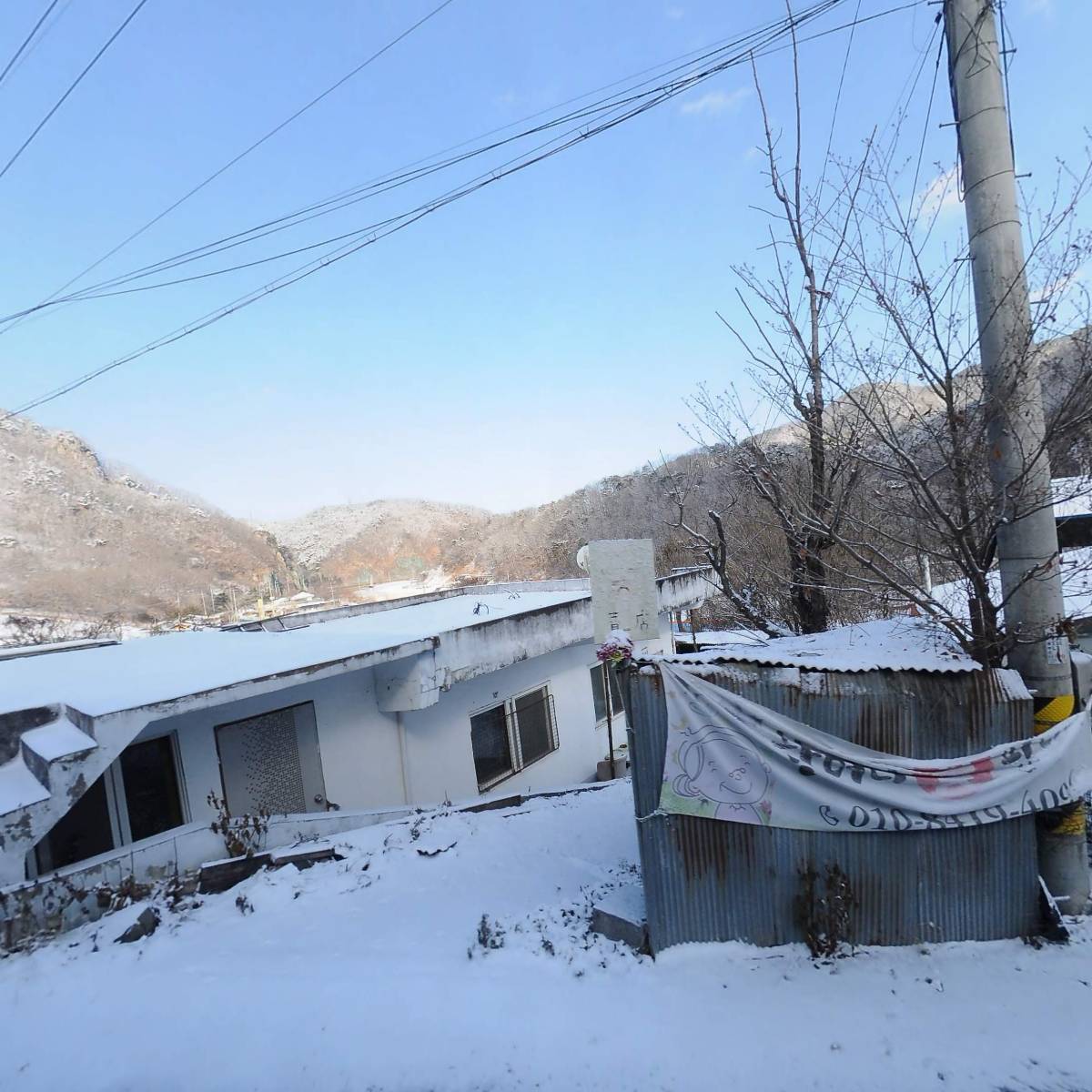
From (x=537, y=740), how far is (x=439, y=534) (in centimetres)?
6320

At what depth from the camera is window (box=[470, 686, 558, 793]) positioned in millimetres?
9164

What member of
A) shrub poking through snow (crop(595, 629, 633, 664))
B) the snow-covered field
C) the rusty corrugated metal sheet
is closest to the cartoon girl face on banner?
the rusty corrugated metal sheet

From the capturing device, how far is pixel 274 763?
668 cm

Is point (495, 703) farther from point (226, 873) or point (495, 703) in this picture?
point (226, 873)

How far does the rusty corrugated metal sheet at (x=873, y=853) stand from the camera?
11.9 feet

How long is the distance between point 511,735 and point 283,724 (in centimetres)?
380

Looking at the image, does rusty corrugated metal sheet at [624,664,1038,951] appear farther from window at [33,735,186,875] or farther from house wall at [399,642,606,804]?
house wall at [399,642,606,804]

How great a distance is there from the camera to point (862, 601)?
395 inches

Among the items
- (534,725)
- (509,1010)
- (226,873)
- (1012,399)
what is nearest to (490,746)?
(534,725)

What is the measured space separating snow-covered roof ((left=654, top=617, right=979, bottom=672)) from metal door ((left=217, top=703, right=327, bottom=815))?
481cm

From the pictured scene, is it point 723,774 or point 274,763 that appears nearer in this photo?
point 723,774

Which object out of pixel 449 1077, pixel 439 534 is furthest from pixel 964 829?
pixel 439 534

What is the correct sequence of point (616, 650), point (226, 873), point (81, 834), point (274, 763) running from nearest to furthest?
point (616, 650) < point (226, 873) < point (81, 834) < point (274, 763)

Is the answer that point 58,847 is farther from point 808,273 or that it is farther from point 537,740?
point 808,273
